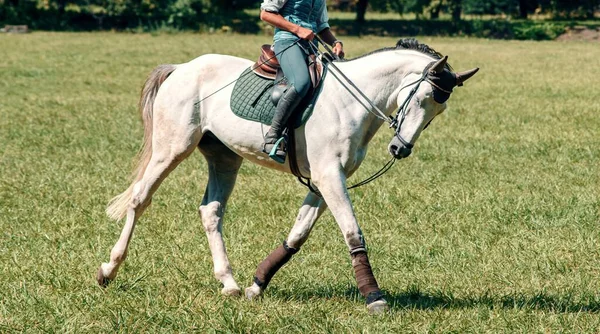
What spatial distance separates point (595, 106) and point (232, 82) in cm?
1562

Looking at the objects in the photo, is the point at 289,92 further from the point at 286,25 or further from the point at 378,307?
the point at 378,307

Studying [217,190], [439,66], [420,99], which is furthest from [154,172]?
[439,66]

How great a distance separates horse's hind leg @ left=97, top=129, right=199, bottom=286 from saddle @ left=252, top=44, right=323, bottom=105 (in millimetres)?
821

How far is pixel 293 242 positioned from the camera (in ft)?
23.6

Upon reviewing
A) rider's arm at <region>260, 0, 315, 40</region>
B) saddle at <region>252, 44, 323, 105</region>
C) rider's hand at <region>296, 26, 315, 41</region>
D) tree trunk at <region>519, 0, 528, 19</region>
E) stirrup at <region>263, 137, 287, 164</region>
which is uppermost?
rider's arm at <region>260, 0, 315, 40</region>

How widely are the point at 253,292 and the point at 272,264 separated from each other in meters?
0.27

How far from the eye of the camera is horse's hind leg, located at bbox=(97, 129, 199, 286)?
24.8 ft

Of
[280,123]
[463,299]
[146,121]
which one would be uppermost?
[280,123]

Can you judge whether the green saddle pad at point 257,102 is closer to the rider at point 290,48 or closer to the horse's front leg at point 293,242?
the rider at point 290,48

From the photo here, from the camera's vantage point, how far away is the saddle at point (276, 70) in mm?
6980

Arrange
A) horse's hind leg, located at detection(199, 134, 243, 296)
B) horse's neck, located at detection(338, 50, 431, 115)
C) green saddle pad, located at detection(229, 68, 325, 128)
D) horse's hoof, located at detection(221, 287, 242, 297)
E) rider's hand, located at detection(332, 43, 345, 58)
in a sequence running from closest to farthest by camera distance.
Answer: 1. horse's neck, located at detection(338, 50, 431, 115)
2. green saddle pad, located at detection(229, 68, 325, 128)
3. horse's hoof, located at detection(221, 287, 242, 297)
4. rider's hand, located at detection(332, 43, 345, 58)
5. horse's hind leg, located at detection(199, 134, 243, 296)

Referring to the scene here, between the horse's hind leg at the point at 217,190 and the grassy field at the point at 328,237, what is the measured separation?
1.10 ft

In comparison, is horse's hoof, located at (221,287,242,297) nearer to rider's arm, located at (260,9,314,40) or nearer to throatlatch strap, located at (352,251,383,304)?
throatlatch strap, located at (352,251,383,304)

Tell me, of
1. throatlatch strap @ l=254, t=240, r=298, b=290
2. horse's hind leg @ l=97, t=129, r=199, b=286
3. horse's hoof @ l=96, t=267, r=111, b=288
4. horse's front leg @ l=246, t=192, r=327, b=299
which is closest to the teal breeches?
horse's front leg @ l=246, t=192, r=327, b=299
